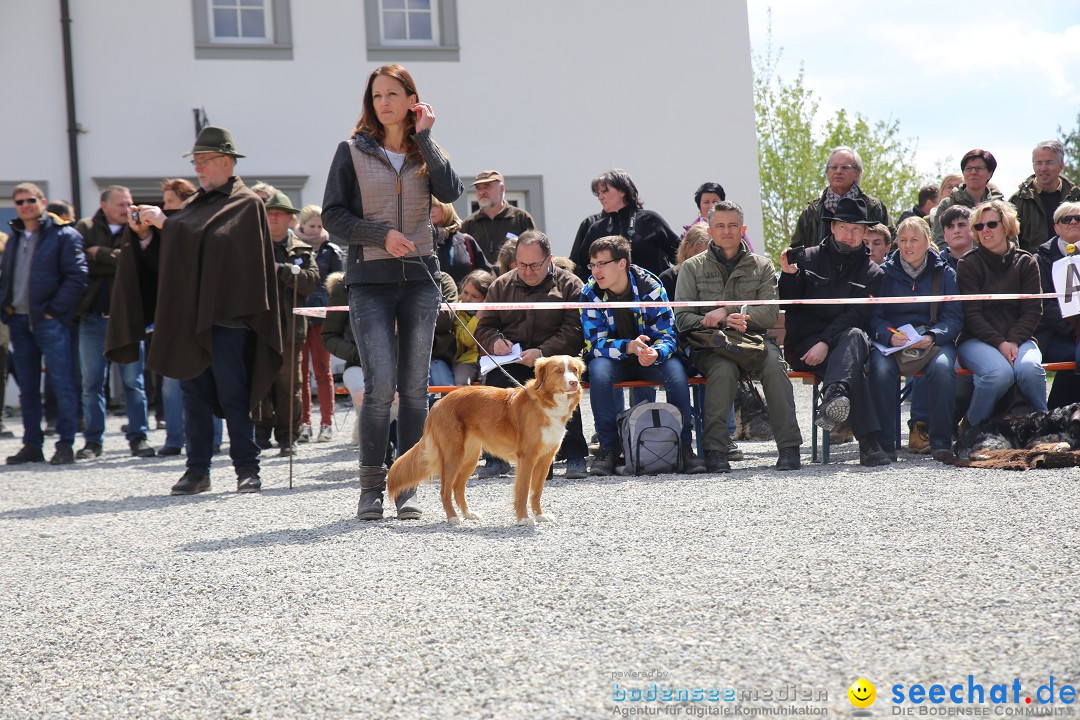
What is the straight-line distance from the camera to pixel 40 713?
3467 millimetres

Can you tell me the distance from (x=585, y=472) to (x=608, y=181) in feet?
9.51

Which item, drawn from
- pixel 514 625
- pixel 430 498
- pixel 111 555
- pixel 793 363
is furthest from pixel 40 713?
pixel 793 363

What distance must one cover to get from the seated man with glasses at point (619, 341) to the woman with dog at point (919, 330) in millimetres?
1444

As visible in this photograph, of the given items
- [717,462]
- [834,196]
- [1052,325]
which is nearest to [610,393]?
[717,462]

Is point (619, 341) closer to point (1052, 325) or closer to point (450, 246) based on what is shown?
point (450, 246)

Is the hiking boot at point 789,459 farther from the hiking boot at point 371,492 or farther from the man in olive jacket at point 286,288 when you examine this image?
the man in olive jacket at point 286,288

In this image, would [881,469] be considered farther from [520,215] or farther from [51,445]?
[51,445]

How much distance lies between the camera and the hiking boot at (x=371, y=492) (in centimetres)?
625

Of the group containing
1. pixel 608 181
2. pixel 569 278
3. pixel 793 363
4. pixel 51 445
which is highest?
pixel 608 181

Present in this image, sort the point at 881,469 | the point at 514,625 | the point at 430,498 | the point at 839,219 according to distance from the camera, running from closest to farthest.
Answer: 1. the point at 514,625
2. the point at 430,498
3. the point at 881,469
4. the point at 839,219

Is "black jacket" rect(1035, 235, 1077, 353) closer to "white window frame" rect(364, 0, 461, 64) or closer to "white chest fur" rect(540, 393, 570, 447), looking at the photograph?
"white chest fur" rect(540, 393, 570, 447)

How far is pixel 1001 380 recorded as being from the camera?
27.2 ft

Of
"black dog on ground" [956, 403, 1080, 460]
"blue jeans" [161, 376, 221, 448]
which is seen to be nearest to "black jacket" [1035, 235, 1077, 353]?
"black dog on ground" [956, 403, 1080, 460]

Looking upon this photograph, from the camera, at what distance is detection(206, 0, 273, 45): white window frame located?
52.6 feet
